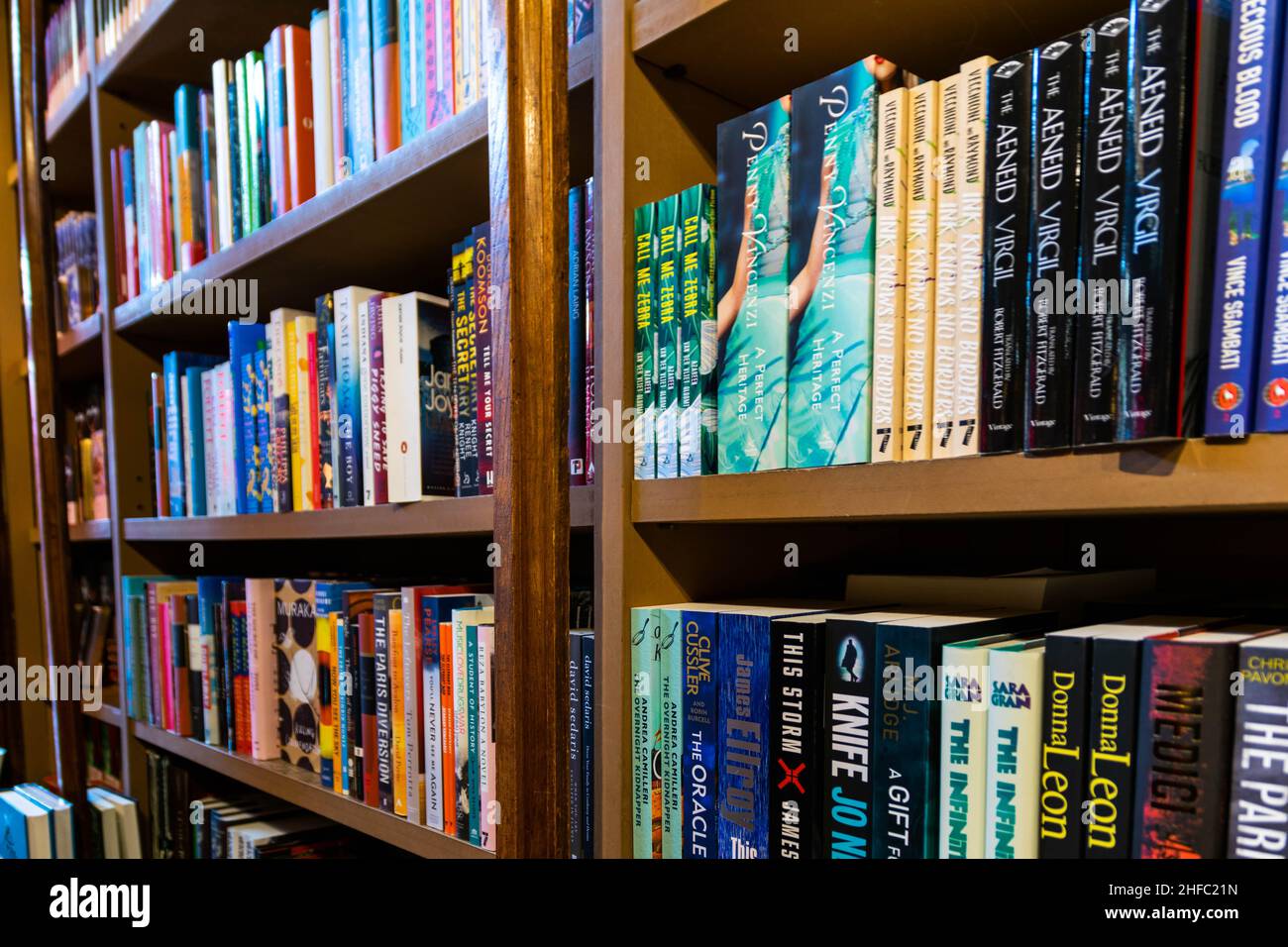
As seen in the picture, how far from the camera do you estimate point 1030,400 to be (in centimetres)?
52

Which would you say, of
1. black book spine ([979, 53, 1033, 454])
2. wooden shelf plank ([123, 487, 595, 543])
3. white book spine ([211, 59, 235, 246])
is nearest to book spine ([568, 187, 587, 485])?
wooden shelf plank ([123, 487, 595, 543])

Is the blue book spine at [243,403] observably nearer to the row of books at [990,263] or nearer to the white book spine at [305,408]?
the white book spine at [305,408]

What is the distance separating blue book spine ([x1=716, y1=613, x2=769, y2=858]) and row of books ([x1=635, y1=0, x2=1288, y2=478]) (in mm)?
138

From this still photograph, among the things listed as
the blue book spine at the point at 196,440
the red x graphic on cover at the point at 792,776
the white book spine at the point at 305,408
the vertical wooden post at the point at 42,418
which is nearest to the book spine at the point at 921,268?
the red x graphic on cover at the point at 792,776

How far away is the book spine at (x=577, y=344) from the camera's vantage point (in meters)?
0.80

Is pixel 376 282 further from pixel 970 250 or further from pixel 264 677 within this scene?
pixel 970 250

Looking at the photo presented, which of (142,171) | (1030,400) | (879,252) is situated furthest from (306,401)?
(1030,400)

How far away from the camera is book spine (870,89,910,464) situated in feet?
1.96

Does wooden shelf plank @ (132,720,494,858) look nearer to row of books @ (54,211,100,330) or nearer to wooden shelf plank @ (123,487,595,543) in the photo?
wooden shelf plank @ (123,487,595,543)

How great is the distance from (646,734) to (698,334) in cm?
34

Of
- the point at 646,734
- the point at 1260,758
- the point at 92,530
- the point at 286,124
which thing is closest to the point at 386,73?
the point at 286,124

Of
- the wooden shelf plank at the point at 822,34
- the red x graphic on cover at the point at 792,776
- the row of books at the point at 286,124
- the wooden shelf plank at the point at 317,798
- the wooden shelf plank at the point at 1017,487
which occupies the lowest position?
the wooden shelf plank at the point at 317,798

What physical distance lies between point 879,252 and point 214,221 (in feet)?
3.87
